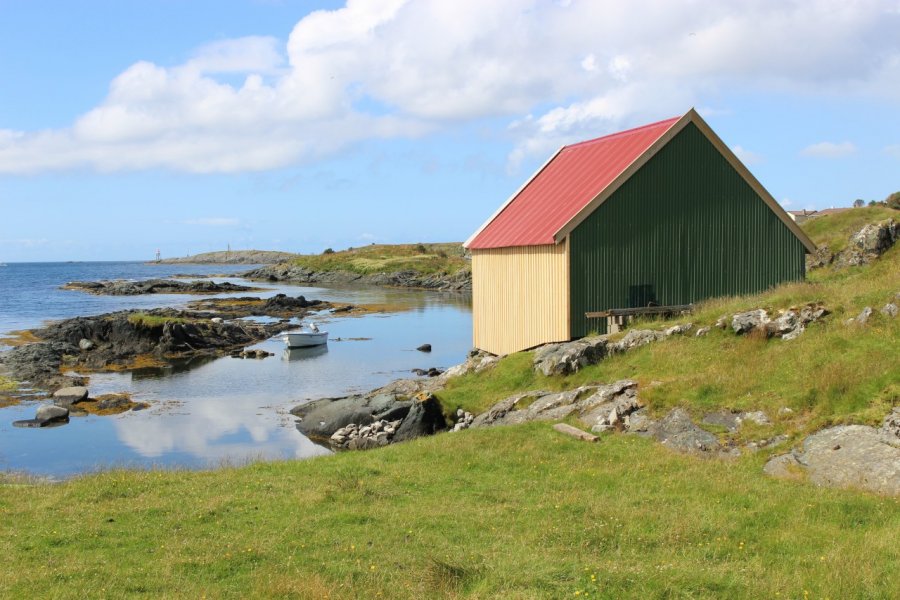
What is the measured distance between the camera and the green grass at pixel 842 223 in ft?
171

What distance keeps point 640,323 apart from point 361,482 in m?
12.8

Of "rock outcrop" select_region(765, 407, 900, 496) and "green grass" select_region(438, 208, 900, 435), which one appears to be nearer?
"rock outcrop" select_region(765, 407, 900, 496)

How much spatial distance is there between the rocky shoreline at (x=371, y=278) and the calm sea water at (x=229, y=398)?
121ft

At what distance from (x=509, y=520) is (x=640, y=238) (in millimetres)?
16606

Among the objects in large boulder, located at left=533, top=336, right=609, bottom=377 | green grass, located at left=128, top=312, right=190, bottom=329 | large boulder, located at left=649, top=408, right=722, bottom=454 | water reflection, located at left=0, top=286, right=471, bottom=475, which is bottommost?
water reflection, located at left=0, top=286, right=471, bottom=475

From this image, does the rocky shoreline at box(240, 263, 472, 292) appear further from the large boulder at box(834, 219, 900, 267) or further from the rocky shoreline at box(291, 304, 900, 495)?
the rocky shoreline at box(291, 304, 900, 495)

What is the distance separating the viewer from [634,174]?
85.6 ft

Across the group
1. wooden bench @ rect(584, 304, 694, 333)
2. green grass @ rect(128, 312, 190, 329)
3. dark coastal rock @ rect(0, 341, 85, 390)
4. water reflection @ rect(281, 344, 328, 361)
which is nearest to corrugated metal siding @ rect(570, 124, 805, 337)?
wooden bench @ rect(584, 304, 694, 333)

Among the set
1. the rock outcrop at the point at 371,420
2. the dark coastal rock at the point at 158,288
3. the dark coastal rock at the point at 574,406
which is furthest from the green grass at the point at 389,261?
the dark coastal rock at the point at 574,406

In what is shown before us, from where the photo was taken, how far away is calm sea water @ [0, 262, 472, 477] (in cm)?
2580

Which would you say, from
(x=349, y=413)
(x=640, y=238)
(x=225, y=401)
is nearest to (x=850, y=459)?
(x=640, y=238)

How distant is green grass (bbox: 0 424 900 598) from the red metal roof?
1254cm

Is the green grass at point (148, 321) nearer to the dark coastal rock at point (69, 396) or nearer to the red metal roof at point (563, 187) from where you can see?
the dark coastal rock at point (69, 396)

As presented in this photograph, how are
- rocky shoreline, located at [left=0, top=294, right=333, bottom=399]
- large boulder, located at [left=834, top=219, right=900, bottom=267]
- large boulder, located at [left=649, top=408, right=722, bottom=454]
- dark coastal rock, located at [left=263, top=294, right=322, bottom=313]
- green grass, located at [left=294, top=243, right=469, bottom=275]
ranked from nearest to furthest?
large boulder, located at [left=649, top=408, right=722, bottom=454], large boulder, located at [left=834, top=219, right=900, bottom=267], rocky shoreline, located at [left=0, top=294, right=333, bottom=399], dark coastal rock, located at [left=263, top=294, right=322, bottom=313], green grass, located at [left=294, top=243, right=469, bottom=275]
